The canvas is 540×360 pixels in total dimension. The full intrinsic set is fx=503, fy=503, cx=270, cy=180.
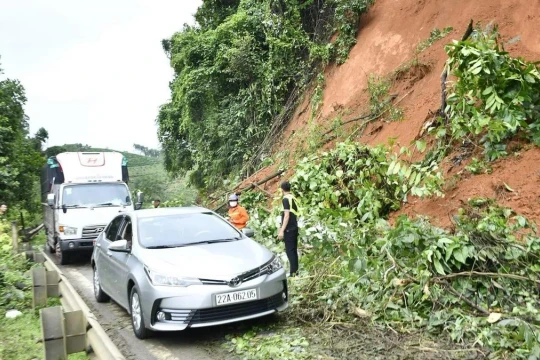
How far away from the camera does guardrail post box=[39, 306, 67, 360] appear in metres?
4.83

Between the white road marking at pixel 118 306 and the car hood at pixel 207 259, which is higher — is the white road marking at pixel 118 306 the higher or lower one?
the lower one

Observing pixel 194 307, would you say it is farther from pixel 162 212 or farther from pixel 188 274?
pixel 162 212

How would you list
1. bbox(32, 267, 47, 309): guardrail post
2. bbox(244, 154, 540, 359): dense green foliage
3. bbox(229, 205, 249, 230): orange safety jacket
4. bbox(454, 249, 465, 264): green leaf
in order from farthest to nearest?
1. bbox(229, 205, 249, 230): orange safety jacket
2. bbox(32, 267, 47, 309): guardrail post
3. bbox(454, 249, 465, 264): green leaf
4. bbox(244, 154, 540, 359): dense green foliage

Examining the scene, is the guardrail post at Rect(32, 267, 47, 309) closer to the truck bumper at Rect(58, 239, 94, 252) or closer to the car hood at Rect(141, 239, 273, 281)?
the car hood at Rect(141, 239, 273, 281)

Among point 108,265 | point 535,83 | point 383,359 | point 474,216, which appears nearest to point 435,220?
point 474,216

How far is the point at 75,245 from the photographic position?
1268 cm

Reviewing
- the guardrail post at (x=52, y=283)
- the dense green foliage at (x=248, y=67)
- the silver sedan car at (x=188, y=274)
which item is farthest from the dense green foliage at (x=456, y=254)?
the dense green foliage at (x=248, y=67)

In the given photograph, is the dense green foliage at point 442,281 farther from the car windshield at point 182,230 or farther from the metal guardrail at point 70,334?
the metal guardrail at point 70,334

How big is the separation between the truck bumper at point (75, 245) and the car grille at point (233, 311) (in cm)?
797

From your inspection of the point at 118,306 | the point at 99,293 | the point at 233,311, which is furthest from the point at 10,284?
the point at 233,311

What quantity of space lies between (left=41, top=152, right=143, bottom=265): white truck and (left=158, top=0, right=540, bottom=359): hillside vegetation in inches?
149

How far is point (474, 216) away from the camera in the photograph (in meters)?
6.86

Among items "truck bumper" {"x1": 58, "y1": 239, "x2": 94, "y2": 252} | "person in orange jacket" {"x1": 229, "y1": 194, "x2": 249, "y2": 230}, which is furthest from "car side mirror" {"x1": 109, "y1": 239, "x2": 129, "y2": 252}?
"truck bumper" {"x1": 58, "y1": 239, "x2": 94, "y2": 252}

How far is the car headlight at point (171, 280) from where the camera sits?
19.0 feet
